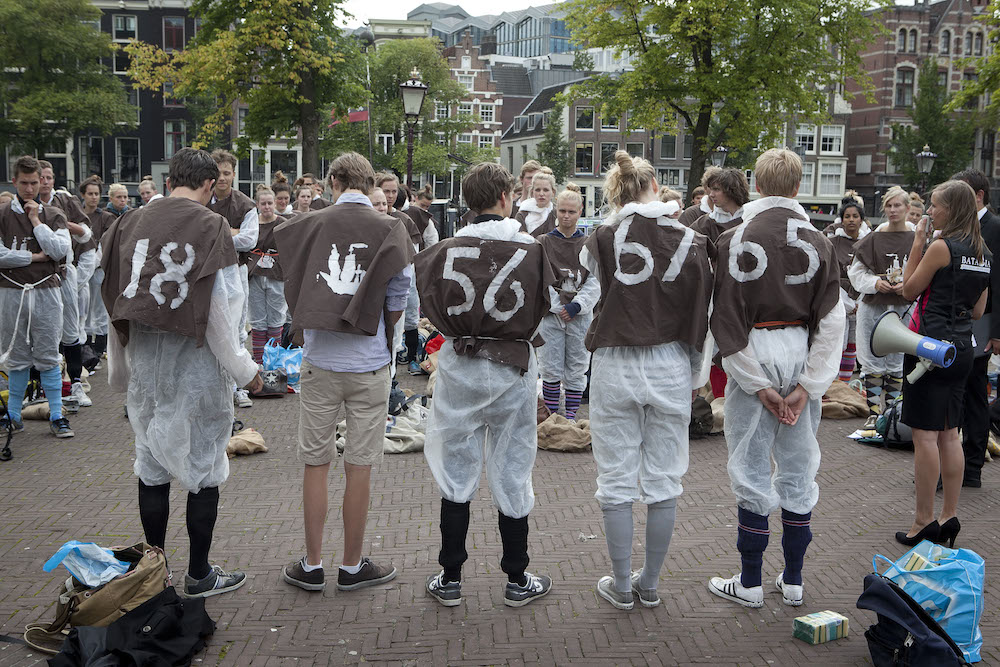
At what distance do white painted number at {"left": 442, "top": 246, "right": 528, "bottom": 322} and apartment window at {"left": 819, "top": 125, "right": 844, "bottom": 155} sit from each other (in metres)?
57.2

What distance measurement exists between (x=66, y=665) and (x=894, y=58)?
5846 cm

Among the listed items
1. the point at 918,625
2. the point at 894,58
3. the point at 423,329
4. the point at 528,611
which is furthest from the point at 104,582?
the point at 894,58

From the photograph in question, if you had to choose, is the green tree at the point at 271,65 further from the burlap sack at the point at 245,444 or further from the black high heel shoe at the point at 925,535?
the black high heel shoe at the point at 925,535

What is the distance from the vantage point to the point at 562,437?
710 centimetres

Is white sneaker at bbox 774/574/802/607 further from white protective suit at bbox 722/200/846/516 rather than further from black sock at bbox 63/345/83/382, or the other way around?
black sock at bbox 63/345/83/382

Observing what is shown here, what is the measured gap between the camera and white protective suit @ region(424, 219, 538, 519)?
13.2 feet

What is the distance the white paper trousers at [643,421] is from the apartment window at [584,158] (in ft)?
185

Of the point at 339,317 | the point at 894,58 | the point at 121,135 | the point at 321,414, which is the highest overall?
the point at 894,58

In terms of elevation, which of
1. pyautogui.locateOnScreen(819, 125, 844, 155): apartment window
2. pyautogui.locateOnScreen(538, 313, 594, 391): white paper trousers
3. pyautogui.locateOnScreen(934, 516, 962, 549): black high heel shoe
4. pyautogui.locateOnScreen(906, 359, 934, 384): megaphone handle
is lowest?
pyautogui.locateOnScreen(934, 516, 962, 549): black high heel shoe

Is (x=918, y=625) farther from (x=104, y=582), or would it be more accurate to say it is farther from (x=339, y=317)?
(x=104, y=582)

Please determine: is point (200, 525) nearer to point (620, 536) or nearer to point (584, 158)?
point (620, 536)

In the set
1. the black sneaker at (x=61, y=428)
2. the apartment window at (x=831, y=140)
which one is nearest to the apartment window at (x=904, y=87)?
the apartment window at (x=831, y=140)

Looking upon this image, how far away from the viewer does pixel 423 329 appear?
11.5m

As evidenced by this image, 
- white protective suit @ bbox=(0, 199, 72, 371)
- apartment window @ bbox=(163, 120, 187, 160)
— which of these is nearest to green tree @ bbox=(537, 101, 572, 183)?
apartment window @ bbox=(163, 120, 187, 160)
